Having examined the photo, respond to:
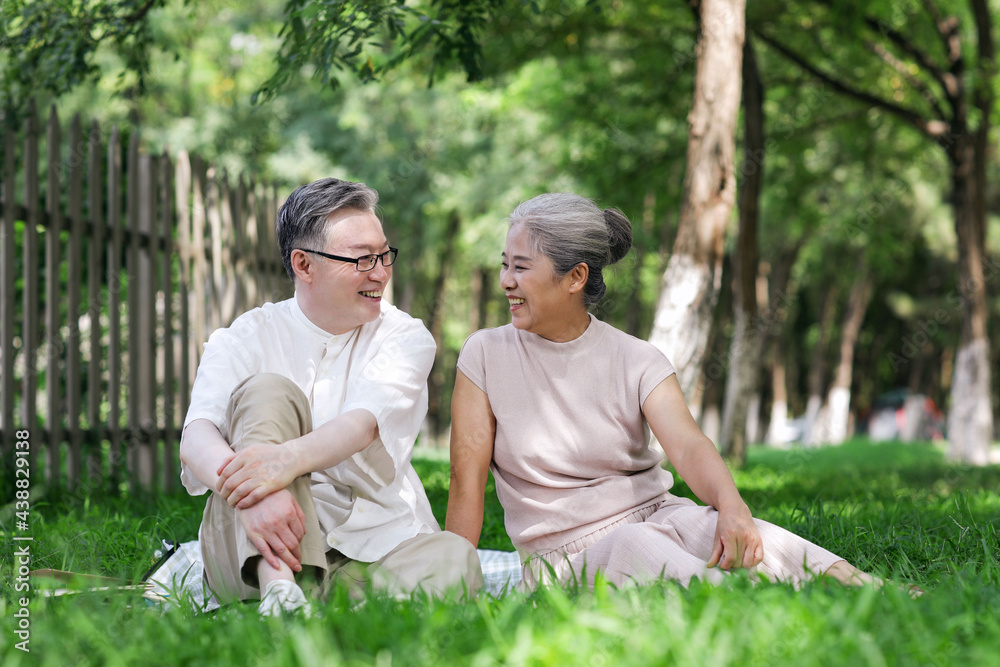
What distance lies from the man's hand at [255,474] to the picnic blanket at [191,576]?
285 mm

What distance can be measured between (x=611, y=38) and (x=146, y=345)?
28.0ft

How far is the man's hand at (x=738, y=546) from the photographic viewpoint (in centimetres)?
261

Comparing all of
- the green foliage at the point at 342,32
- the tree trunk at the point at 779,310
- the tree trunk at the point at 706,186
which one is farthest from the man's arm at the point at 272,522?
the tree trunk at the point at 779,310

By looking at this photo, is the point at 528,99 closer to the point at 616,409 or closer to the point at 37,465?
the point at 37,465

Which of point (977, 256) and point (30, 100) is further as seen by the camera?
point (977, 256)

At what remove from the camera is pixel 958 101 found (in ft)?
34.7

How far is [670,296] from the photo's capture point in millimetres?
5715

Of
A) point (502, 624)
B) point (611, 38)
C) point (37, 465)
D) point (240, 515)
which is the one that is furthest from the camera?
point (611, 38)

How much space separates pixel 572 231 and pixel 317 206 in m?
0.88

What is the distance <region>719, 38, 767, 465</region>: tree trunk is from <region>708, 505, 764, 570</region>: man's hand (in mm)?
6642

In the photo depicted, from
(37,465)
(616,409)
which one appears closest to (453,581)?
(616,409)

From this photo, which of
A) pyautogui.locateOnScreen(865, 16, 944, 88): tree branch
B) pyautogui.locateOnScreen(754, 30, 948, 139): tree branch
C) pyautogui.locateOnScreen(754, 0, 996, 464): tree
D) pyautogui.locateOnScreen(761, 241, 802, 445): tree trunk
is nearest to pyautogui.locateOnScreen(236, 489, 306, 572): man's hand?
pyautogui.locateOnScreen(754, 30, 948, 139): tree branch

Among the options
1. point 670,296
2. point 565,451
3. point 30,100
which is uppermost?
point 30,100

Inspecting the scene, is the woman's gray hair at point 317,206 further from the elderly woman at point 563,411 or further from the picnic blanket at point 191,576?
the picnic blanket at point 191,576
